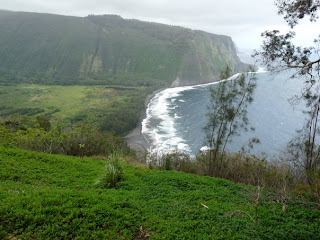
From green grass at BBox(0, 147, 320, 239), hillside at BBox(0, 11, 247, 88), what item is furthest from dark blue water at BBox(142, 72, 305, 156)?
hillside at BBox(0, 11, 247, 88)

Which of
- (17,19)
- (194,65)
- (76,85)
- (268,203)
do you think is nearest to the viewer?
(268,203)

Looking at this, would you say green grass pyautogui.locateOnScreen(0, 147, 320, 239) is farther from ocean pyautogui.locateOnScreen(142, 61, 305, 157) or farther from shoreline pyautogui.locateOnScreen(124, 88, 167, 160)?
shoreline pyautogui.locateOnScreen(124, 88, 167, 160)

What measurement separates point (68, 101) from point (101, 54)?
78130 mm

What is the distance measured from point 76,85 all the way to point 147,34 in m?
88.9

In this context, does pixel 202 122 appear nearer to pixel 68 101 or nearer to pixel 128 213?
pixel 68 101

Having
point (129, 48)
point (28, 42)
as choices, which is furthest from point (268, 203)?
point (28, 42)

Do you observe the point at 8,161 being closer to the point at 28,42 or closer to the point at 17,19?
the point at 28,42

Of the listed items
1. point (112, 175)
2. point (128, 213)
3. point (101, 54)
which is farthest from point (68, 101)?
point (128, 213)

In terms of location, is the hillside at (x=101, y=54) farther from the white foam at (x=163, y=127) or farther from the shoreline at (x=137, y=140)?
the shoreline at (x=137, y=140)

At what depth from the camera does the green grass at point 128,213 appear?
6.01 meters

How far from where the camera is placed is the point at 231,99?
67.5 feet

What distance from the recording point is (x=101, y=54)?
16150 cm

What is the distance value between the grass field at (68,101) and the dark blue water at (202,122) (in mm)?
9787

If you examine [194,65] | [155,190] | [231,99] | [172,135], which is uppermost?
[194,65]
